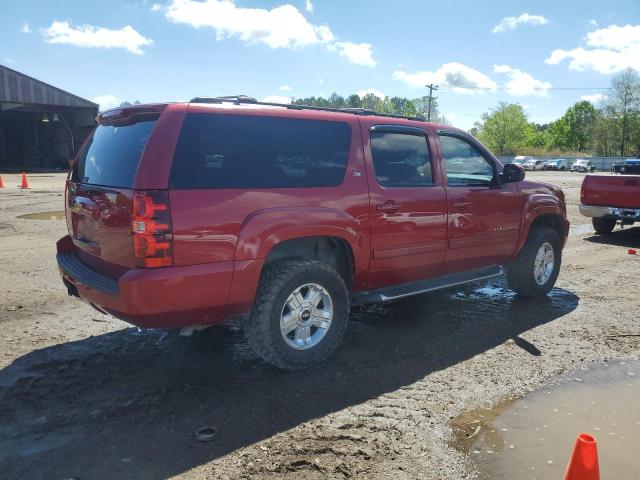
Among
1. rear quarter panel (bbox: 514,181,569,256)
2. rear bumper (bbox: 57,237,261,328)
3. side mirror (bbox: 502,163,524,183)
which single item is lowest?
rear bumper (bbox: 57,237,261,328)

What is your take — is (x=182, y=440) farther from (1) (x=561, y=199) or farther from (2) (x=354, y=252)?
(1) (x=561, y=199)

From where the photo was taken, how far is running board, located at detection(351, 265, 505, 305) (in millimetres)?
4297

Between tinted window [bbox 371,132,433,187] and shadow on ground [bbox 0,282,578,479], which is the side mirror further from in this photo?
shadow on ground [bbox 0,282,578,479]

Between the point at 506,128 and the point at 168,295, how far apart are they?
10589 cm

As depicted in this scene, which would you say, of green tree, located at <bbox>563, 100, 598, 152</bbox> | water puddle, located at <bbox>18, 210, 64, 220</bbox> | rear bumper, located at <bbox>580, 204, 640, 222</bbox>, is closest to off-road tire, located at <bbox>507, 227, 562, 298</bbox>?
rear bumper, located at <bbox>580, 204, 640, 222</bbox>

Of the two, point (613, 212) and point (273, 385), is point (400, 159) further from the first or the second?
point (613, 212)

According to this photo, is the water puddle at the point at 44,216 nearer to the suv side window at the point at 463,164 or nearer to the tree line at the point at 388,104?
the suv side window at the point at 463,164

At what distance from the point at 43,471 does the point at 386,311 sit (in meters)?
3.58

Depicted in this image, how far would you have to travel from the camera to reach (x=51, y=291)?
5789 millimetres

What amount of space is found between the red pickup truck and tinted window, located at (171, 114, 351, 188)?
774 cm

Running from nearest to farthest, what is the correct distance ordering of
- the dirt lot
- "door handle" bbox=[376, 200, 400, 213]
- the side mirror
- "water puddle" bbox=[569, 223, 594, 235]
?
the dirt lot → "door handle" bbox=[376, 200, 400, 213] → the side mirror → "water puddle" bbox=[569, 223, 594, 235]

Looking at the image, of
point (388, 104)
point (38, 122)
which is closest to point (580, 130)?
point (388, 104)

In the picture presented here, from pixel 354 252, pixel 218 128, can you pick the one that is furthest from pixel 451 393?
pixel 218 128

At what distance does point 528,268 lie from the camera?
5762 mm
